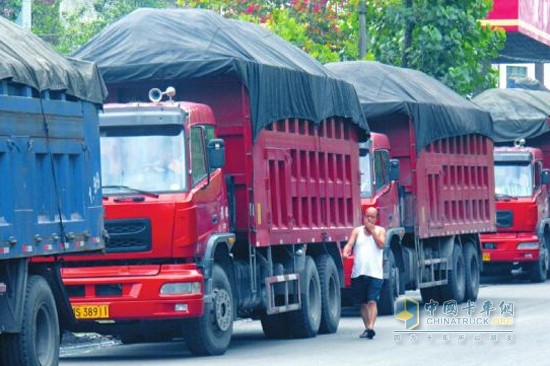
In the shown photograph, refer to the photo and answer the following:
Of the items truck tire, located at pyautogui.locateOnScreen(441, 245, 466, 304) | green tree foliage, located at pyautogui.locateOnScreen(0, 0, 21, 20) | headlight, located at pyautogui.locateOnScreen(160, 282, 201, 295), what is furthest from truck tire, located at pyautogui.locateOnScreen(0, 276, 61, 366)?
truck tire, located at pyautogui.locateOnScreen(441, 245, 466, 304)

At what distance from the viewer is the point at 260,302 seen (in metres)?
18.8

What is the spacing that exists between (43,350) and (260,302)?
4903 millimetres

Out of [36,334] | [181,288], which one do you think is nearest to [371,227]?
[181,288]

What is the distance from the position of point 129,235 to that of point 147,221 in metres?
0.24

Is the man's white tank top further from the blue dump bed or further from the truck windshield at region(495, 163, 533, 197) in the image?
the truck windshield at region(495, 163, 533, 197)

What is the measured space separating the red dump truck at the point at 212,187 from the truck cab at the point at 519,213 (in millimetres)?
10705

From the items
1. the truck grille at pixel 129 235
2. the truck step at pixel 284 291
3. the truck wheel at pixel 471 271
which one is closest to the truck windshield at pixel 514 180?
the truck wheel at pixel 471 271

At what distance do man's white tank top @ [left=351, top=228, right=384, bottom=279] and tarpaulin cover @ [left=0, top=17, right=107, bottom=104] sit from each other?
5022mm

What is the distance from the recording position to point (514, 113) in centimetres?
3472

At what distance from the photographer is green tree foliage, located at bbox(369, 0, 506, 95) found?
3578cm

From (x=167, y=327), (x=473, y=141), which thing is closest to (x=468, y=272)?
(x=473, y=141)

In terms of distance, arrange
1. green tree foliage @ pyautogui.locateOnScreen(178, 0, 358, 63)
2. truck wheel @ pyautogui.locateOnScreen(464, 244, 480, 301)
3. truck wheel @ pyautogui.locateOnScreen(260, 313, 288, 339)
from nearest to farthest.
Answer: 1. truck wheel @ pyautogui.locateOnScreen(260, 313, 288, 339)
2. truck wheel @ pyautogui.locateOnScreen(464, 244, 480, 301)
3. green tree foliage @ pyautogui.locateOnScreen(178, 0, 358, 63)

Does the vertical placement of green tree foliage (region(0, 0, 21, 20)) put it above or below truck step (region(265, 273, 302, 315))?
above

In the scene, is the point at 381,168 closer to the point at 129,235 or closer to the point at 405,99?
the point at 405,99
